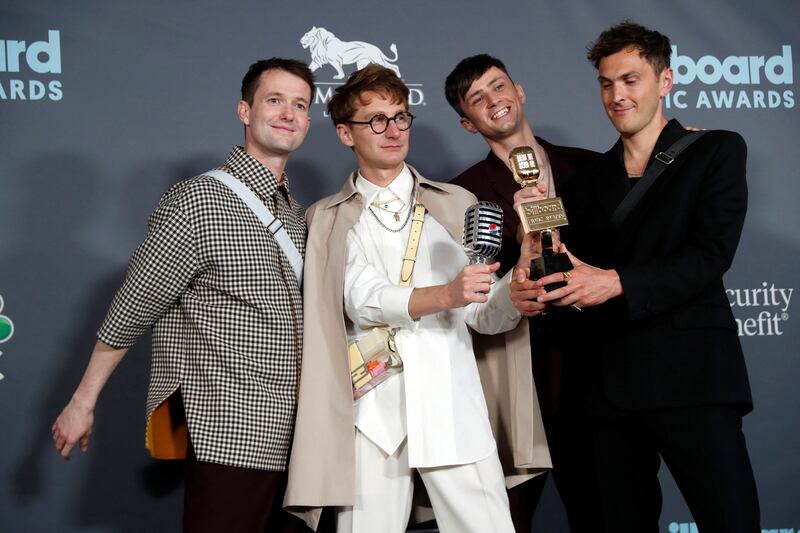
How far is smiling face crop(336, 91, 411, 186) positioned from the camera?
108 inches

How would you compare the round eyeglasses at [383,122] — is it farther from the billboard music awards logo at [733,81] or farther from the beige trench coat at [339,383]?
the billboard music awards logo at [733,81]

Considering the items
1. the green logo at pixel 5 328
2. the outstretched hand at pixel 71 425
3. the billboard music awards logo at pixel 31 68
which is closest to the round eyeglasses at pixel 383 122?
the outstretched hand at pixel 71 425

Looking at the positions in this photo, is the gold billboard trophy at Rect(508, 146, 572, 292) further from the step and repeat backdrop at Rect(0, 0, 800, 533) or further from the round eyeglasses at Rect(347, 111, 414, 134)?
the step and repeat backdrop at Rect(0, 0, 800, 533)

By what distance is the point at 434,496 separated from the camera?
2.57 metres

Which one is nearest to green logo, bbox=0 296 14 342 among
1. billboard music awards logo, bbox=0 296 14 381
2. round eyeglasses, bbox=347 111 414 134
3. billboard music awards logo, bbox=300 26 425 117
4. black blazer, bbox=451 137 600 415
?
billboard music awards logo, bbox=0 296 14 381

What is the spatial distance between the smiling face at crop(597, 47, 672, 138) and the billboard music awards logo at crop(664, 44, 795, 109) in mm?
1679

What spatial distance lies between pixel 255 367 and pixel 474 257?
776 mm

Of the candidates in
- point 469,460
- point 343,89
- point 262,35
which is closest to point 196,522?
point 469,460

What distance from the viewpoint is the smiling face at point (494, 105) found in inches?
130

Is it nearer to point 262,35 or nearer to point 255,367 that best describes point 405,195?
point 255,367

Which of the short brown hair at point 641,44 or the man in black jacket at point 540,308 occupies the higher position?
the short brown hair at point 641,44

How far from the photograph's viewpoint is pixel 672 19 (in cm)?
428

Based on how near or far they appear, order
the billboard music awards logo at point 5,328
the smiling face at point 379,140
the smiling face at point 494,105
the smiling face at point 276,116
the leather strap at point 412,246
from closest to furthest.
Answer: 1. the leather strap at point 412,246
2. the smiling face at point 379,140
3. the smiling face at point 276,116
4. the smiling face at point 494,105
5. the billboard music awards logo at point 5,328

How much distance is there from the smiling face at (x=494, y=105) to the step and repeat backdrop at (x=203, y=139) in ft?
2.40
